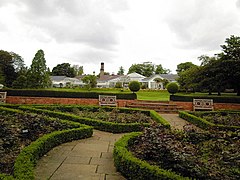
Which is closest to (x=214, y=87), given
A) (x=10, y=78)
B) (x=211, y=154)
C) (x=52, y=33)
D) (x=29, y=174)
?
(x=52, y=33)

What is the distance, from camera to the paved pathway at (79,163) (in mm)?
3770

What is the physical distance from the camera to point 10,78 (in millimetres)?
38500

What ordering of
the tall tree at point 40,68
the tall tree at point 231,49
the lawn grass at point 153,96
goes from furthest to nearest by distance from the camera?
the tall tree at point 40,68 < the lawn grass at point 153,96 < the tall tree at point 231,49

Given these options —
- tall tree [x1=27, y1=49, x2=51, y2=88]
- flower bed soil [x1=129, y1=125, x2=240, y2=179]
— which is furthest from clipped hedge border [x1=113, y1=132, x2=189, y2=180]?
tall tree [x1=27, y1=49, x2=51, y2=88]

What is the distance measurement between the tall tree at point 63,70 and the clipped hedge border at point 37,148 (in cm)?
6809

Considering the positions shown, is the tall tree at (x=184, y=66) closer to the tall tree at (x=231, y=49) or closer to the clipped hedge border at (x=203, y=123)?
the tall tree at (x=231, y=49)

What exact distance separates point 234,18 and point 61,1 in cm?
966

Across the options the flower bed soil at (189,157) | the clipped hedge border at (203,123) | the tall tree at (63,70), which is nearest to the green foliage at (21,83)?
the clipped hedge border at (203,123)

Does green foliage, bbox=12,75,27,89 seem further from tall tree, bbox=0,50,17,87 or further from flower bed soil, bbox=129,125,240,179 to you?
flower bed soil, bbox=129,125,240,179

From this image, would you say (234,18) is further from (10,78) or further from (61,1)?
(10,78)

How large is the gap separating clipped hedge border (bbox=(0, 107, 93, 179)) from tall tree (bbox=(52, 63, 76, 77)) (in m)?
68.1

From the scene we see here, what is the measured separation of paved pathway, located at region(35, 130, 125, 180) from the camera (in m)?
3.77

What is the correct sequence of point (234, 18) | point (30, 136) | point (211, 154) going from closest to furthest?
point (211, 154), point (30, 136), point (234, 18)

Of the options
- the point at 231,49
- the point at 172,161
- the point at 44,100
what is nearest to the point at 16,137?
the point at 172,161
